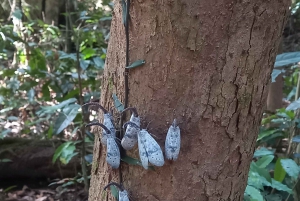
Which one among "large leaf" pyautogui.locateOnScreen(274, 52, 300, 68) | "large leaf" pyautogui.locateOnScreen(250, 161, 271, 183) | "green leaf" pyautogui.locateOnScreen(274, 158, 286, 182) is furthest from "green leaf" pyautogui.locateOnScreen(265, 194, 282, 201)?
"large leaf" pyautogui.locateOnScreen(274, 52, 300, 68)

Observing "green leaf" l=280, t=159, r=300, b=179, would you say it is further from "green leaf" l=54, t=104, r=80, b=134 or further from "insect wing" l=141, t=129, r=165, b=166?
"green leaf" l=54, t=104, r=80, b=134

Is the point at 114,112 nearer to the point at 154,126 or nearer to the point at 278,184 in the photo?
the point at 154,126

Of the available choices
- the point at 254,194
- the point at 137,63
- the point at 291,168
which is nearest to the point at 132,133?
the point at 137,63

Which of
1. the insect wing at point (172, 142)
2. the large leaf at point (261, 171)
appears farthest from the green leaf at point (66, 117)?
the insect wing at point (172, 142)

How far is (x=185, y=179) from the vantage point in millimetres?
741

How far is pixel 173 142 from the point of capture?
679 mm

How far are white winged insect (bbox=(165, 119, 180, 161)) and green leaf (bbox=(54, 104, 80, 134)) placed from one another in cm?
104

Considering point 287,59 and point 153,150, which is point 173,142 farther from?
point 287,59

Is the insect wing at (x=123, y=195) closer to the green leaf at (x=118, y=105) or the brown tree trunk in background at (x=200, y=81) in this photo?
the brown tree trunk in background at (x=200, y=81)

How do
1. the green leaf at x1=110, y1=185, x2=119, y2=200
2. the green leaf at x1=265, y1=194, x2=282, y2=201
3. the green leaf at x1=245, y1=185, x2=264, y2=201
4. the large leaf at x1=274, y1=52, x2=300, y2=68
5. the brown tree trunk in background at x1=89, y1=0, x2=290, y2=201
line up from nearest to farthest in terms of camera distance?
1. the brown tree trunk in background at x1=89, y1=0, x2=290, y2=201
2. the green leaf at x1=110, y1=185, x2=119, y2=200
3. the green leaf at x1=245, y1=185, x2=264, y2=201
4. the large leaf at x1=274, y1=52, x2=300, y2=68
5. the green leaf at x1=265, y1=194, x2=282, y2=201

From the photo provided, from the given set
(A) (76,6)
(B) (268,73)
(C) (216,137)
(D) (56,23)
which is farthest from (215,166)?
(D) (56,23)

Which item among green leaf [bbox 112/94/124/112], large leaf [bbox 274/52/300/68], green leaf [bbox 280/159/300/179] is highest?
large leaf [bbox 274/52/300/68]

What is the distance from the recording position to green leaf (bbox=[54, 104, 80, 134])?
1.66 metres

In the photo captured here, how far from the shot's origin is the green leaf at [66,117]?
1660mm
